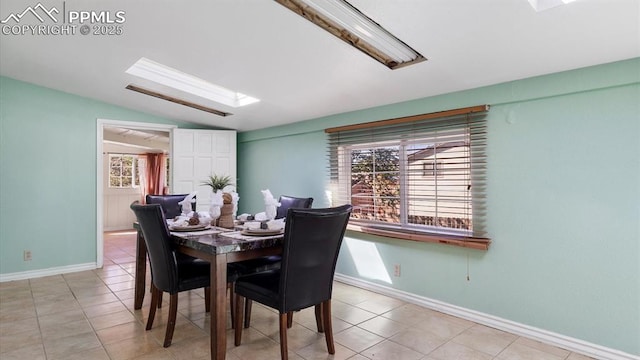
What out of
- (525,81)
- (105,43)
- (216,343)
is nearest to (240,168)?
(105,43)

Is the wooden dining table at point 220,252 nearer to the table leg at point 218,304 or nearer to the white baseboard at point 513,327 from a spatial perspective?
the table leg at point 218,304

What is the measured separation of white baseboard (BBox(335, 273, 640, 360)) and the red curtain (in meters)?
6.60

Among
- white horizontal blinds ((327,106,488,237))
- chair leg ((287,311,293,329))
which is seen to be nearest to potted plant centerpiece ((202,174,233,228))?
chair leg ((287,311,293,329))

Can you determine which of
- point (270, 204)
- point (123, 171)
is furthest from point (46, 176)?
point (123, 171)

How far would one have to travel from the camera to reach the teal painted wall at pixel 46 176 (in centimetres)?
399

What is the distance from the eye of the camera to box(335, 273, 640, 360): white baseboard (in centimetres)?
224

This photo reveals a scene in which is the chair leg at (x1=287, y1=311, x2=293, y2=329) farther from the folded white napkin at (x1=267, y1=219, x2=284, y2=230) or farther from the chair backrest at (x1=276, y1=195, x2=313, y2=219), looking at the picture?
the chair backrest at (x1=276, y1=195, x2=313, y2=219)

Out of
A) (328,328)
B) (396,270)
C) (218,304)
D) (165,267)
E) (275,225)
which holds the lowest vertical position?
(328,328)

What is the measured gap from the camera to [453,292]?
2959 millimetres

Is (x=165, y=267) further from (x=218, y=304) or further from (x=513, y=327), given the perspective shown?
(x=513, y=327)

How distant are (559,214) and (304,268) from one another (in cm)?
190

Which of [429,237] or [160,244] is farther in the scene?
[429,237]

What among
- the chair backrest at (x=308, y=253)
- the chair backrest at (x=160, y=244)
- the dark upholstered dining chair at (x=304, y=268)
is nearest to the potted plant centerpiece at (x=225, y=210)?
the chair backrest at (x=160, y=244)

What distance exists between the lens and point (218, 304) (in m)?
2.04
